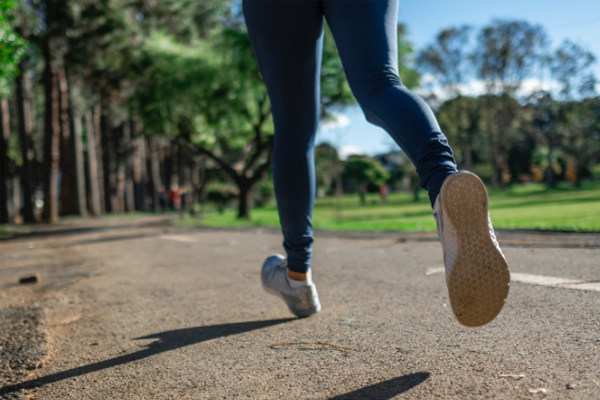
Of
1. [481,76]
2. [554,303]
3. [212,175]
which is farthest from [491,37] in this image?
[554,303]

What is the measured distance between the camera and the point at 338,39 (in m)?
1.70

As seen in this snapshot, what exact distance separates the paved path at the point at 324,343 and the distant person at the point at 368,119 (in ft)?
0.59

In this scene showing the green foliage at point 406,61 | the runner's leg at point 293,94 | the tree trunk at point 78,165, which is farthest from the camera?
the tree trunk at point 78,165

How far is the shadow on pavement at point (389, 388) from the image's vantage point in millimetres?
1188

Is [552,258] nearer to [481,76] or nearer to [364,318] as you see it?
[364,318]

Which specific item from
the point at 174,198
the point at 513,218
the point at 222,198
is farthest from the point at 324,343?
the point at 174,198

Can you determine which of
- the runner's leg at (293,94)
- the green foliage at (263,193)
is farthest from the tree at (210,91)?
the green foliage at (263,193)

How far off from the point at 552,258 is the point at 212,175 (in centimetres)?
5554

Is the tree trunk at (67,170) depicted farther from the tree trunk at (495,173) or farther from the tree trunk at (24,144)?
the tree trunk at (495,173)

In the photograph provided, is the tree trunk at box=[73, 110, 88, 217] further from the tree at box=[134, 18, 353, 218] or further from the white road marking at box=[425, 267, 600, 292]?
the white road marking at box=[425, 267, 600, 292]

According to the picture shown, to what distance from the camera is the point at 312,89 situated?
2000mm

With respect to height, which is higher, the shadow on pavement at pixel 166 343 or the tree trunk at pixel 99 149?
the tree trunk at pixel 99 149

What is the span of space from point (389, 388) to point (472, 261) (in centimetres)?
37

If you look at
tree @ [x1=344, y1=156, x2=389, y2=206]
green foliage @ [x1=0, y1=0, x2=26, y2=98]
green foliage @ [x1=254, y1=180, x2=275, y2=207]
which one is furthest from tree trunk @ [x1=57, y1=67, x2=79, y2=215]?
tree @ [x1=344, y1=156, x2=389, y2=206]
